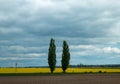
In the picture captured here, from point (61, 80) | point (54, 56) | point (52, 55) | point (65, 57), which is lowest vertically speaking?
point (61, 80)

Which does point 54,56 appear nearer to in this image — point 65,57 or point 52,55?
point 52,55

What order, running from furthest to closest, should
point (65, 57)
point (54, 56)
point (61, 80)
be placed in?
point (65, 57)
point (54, 56)
point (61, 80)

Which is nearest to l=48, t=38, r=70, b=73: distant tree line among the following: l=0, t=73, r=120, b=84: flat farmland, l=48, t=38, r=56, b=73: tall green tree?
l=48, t=38, r=56, b=73: tall green tree

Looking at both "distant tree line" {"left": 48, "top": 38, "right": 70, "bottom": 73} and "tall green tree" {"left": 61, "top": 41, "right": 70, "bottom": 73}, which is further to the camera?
"tall green tree" {"left": 61, "top": 41, "right": 70, "bottom": 73}

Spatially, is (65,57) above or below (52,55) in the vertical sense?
below

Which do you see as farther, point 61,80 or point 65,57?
point 65,57

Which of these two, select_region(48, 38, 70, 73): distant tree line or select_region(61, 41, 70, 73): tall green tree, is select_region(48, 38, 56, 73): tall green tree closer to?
select_region(48, 38, 70, 73): distant tree line

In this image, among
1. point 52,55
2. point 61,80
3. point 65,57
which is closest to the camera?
point 61,80

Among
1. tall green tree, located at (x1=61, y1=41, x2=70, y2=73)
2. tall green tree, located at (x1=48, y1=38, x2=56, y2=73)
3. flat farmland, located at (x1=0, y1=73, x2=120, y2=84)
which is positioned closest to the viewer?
flat farmland, located at (x1=0, y1=73, x2=120, y2=84)

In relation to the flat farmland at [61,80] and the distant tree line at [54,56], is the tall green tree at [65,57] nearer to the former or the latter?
the distant tree line at [54,56]

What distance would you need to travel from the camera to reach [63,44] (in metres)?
117

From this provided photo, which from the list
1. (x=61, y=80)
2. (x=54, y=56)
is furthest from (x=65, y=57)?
(x=61, y=80)

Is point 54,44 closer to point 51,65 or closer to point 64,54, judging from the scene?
point 64,54

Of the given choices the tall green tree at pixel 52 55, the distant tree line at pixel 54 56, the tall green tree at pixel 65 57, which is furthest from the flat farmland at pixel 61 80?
the tall green tree at pixel 65 57
